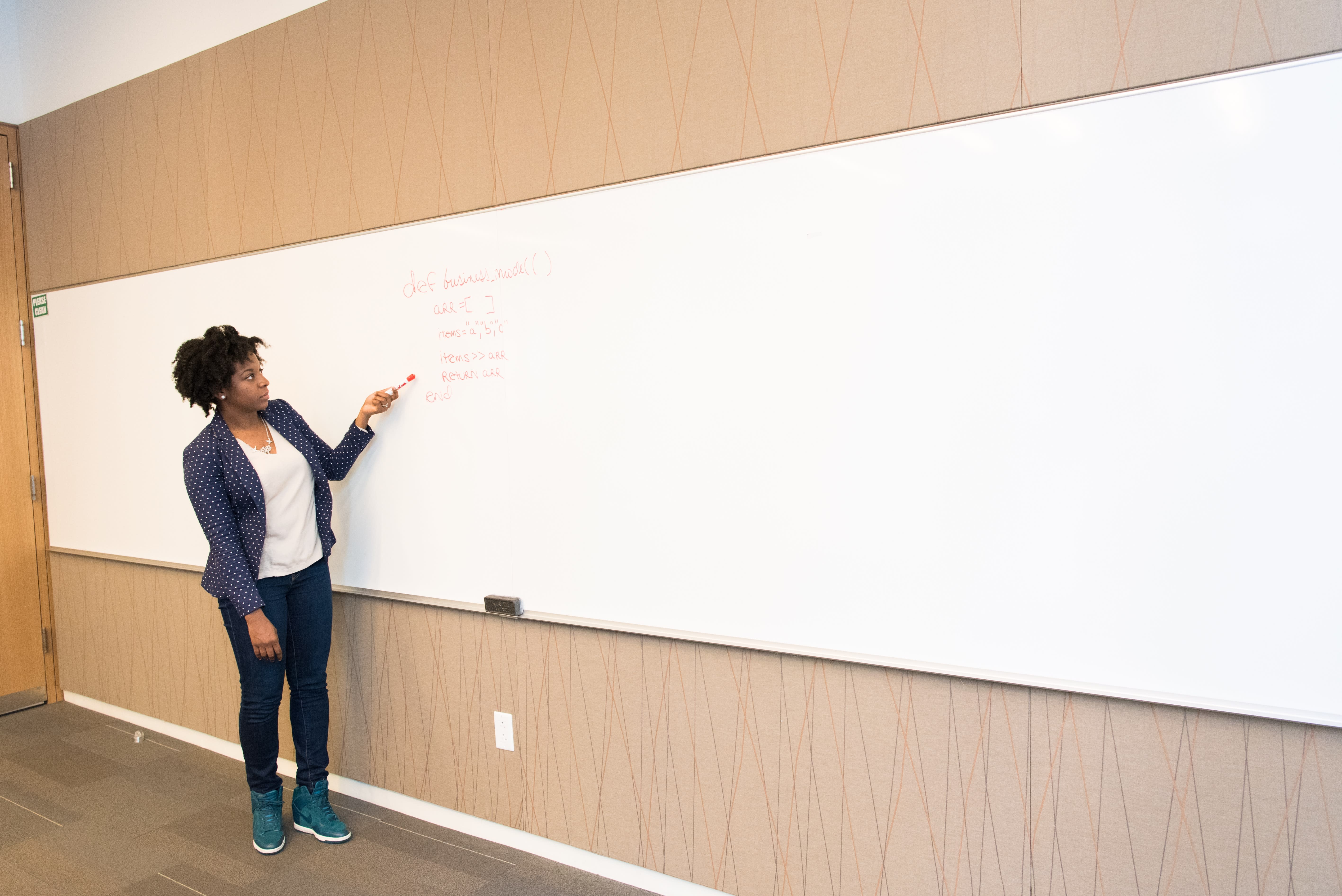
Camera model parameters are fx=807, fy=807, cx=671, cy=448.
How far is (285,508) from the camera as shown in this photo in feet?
7.60

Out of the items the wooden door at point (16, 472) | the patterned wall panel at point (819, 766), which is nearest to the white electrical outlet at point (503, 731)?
the patterned wall panel at point (819, 766)

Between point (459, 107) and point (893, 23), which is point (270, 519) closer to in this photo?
point (459, 107)

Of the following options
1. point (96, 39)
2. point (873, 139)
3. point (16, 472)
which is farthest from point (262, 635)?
point (96, 39)

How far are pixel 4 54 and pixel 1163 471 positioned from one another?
15.5ft

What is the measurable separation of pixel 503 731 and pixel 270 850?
0.77 m

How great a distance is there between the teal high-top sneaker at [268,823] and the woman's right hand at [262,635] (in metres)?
0.45

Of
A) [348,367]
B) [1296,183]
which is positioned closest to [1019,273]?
[1296,183]

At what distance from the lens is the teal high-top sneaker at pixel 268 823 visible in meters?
2.35

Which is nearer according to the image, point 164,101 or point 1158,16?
point 1158,16

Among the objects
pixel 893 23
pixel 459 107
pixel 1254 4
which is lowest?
pixel 1254 4

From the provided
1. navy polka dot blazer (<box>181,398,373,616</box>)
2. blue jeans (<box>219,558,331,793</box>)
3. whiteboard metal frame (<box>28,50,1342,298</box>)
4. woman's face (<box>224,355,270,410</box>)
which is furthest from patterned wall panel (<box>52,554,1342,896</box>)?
woman's face (<box>224,355,270,410</box>)

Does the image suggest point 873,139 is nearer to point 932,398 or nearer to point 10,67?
point 932,398

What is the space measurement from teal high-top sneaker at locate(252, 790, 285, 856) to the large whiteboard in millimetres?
736

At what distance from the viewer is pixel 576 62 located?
204 centimetres
